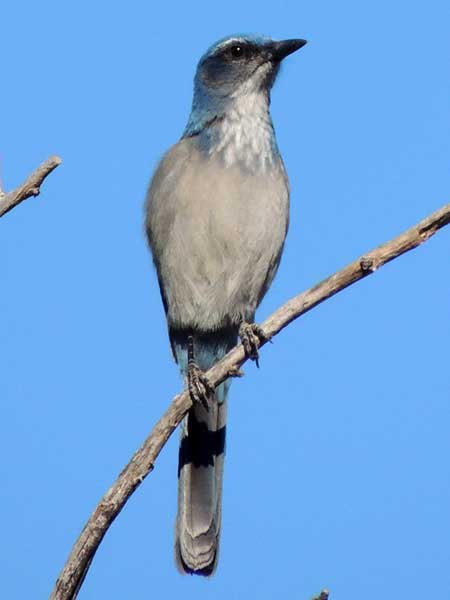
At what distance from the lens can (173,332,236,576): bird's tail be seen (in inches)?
288

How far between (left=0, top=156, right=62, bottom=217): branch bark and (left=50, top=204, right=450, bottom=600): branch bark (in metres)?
1.39

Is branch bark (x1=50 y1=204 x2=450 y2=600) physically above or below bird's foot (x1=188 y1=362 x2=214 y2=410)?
below

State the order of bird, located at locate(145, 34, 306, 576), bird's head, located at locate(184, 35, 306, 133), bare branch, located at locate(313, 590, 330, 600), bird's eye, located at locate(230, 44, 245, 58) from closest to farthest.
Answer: bare branch, located at locate(313, 590, 330, 600), bird, located at locate(145, 34, 306, 576), bird's head, located at locate(184, 35, 306, 133), bird's eye, located at locate(230, 44, 245, 58)

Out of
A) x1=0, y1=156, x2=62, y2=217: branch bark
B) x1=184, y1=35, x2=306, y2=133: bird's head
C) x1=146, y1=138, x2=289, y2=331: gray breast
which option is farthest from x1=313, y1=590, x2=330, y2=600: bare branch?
x1=184, y1=35, x2=306, y2=133: bird's head

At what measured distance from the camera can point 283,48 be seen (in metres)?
8.06

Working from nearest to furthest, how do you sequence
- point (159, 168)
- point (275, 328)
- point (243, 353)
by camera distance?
point (275, 328) < point (243, 353) < point (159, 168)

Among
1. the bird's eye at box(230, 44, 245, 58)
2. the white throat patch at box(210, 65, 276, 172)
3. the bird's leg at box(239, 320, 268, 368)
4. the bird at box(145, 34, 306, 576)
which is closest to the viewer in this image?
the bird's leg at box(239, 320, 268, 368)

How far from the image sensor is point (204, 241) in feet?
23.9

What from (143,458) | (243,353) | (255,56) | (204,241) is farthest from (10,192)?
(255,56)

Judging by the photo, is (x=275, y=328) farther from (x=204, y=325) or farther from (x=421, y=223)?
(x=204, y=325)

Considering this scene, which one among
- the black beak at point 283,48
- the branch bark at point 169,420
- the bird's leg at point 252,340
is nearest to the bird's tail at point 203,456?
the bird's leg at point 252,340

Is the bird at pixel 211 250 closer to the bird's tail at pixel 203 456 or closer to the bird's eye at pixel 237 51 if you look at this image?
the bird's tail at pixel 203 456

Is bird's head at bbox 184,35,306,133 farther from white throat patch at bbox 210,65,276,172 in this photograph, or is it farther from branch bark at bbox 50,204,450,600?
branch bark at bbox 50,204,450,600

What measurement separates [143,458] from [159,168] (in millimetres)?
3039
